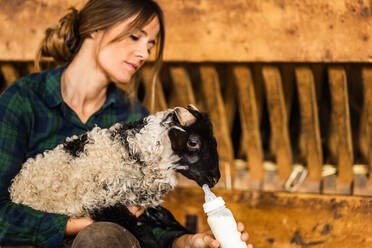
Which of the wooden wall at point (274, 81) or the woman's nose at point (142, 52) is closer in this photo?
the woman's nose at point (142, 52)

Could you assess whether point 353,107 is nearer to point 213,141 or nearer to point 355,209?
point 355,209

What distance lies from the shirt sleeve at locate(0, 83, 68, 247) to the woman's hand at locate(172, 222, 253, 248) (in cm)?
34

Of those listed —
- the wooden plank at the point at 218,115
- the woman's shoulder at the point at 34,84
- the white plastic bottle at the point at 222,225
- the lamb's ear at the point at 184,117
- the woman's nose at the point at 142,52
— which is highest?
the woman's nose at the point at 142,52

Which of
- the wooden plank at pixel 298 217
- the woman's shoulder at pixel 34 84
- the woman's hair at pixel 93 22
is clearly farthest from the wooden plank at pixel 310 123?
the woman's shoulder at pixel 34 84

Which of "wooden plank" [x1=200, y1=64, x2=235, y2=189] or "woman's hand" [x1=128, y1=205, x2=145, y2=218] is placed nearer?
"woman's hand" [x1=128, y1=205, x2=145, y2=218]

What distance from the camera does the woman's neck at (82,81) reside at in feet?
4.66

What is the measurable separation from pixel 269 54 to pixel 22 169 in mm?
1111

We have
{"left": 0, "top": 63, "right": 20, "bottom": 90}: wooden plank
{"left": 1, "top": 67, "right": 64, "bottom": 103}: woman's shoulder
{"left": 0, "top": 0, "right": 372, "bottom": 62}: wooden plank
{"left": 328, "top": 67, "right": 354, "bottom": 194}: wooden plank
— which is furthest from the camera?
{"left": 0, "top": 63, "right": 20, "bottom": 90}: wooden plank

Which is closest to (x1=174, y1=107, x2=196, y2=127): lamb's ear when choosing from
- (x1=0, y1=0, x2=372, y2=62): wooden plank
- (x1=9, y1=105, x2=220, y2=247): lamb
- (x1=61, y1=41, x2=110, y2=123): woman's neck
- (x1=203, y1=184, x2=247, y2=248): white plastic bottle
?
(x1=9, y1=105, x2=220, y2=247): lamb

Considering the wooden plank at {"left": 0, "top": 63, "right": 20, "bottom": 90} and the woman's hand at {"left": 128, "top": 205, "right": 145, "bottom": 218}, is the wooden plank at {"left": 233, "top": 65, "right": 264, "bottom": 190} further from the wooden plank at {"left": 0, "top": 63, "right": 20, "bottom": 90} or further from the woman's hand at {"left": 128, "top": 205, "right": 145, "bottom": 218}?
the wooden plank at {"left": 0, "top": 63, "right": 20, "bottom": 90}

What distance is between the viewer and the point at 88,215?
3.79 ft

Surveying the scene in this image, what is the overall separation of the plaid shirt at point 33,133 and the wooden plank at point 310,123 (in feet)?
2.99

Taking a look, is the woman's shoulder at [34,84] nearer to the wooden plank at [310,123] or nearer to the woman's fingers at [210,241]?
the woman's fingers at [210,241]

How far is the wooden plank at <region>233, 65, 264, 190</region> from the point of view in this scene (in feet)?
6.61
